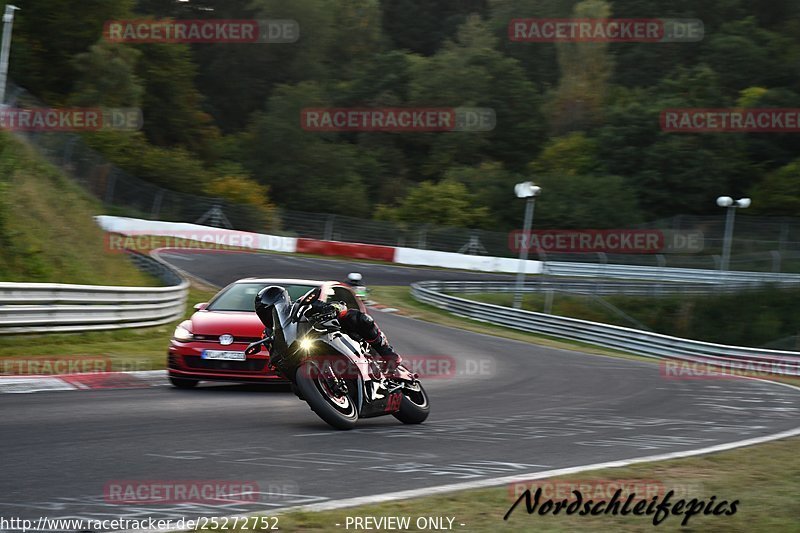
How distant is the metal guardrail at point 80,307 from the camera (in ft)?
48.5

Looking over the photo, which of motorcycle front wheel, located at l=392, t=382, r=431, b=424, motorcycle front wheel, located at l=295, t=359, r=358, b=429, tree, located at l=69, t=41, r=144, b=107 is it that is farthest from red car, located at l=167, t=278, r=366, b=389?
tree, located at l=69, t=41, r=144, b=107

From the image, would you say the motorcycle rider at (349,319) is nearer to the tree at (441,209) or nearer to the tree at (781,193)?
the tree at (441,209)

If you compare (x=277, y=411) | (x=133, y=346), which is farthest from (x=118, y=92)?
(x=277, y=411)

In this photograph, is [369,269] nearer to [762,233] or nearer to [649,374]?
[762,233]

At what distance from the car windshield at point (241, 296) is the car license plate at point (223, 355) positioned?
1.00 metres

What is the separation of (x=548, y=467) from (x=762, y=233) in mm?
39128

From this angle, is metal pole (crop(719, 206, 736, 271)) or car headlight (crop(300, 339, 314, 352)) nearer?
car headlight (crop(300, 339, 314, 352))

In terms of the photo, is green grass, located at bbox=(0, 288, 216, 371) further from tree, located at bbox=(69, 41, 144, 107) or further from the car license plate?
tree, located at bbox=(69, 41, 144, 107)

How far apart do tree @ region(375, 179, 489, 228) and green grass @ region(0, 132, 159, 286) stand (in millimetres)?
31312

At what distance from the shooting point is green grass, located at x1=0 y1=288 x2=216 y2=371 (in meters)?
14.6

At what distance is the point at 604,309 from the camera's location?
35.6 metres

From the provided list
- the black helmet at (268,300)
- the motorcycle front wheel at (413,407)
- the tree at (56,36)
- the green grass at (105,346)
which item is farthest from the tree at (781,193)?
the black helmet at (268,300)

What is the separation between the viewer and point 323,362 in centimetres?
880

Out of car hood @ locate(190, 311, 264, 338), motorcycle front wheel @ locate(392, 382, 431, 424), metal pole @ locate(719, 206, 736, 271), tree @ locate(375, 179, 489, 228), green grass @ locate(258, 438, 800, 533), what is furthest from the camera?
tree @ locate(375, 179, 489, 228)
